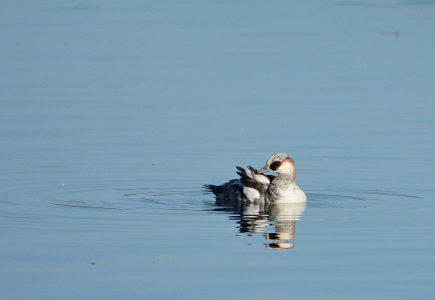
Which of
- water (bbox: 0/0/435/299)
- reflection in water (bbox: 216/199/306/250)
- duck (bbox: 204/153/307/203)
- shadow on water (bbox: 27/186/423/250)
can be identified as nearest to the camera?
water (bbox: 0/0/435/299)

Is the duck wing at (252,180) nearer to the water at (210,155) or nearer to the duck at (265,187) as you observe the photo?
the duck at (265,187)

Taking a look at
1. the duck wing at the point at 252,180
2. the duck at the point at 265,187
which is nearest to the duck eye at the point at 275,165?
the duck at the point at 265,187

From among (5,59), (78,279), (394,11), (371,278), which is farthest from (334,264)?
(394,11)

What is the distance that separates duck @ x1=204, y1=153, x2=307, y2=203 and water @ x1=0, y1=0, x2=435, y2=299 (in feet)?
0.79

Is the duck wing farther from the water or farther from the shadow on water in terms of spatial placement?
the water

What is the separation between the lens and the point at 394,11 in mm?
36062

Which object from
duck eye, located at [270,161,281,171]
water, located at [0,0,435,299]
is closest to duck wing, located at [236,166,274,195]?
duck eye, located at [270,161,281,171]

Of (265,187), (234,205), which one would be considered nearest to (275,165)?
(265,187)

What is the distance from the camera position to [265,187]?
15.0m

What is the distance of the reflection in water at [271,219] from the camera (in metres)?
11.9

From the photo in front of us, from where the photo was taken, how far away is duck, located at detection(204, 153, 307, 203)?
14.5m

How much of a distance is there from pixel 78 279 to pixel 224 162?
6.62 meters

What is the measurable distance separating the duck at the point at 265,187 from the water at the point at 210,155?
0.79 feet

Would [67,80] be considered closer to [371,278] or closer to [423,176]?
[423,176]
